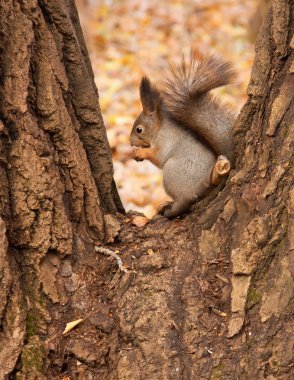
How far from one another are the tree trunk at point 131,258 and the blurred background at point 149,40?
235 centimetres

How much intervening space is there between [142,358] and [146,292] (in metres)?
0.21

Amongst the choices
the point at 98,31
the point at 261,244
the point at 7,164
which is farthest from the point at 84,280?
the point at 98,31

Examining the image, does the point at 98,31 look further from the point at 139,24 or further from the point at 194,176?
the point at 194,176

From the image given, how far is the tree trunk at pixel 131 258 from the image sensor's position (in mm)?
1854

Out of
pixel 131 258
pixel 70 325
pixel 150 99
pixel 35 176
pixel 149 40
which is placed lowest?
pixel 70 325

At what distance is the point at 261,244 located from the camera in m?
1.89

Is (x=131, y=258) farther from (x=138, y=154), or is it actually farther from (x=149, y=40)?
(x=149, y=40)

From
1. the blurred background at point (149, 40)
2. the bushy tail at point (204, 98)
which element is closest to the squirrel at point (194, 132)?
the bushy tail at point (204, 98)

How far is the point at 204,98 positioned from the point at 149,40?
419 cm

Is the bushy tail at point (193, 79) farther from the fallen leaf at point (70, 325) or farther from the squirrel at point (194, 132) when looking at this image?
the fallen leaf at point (70, 325)

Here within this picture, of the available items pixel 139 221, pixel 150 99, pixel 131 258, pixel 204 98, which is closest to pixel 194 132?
pixel 204 98

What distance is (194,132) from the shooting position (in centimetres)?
269

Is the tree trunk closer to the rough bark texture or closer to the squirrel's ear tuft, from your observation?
the rough bark texture

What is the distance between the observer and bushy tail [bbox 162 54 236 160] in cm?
243
